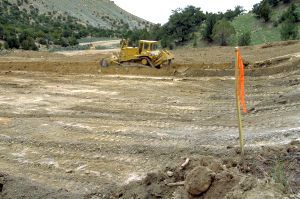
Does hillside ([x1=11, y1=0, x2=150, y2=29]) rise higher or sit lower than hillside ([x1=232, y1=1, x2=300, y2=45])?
higher

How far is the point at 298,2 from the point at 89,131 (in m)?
32.6

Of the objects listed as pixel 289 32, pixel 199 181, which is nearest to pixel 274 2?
pixel 289 32

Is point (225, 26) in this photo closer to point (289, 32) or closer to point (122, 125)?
point (289, 32)

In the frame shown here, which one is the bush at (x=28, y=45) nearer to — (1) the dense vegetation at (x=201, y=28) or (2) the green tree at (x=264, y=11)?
(1) the dense vegetation at (x=201, y=28)

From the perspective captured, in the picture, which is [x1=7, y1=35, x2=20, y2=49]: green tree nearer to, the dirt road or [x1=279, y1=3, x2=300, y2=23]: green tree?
[x1=279, y1=3, x2=300, y2=23]: green tree

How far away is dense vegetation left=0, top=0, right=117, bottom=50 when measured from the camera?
4254 cm

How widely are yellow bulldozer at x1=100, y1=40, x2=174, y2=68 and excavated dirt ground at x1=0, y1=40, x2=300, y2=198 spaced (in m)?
3.18

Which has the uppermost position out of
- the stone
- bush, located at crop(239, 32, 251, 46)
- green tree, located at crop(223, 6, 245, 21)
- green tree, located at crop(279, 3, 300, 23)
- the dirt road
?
green tree, located at crop(223, 6, 245, 21)

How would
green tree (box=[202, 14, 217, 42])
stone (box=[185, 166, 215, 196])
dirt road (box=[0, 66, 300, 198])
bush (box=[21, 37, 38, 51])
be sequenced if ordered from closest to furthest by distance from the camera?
stone (box=[185, 166, 215, 196]), dirt road (box=[0, 66, 300, 198]), green tree (box=[202, 14, 217, 42]), bush (box=[21, 37, 38, 51])

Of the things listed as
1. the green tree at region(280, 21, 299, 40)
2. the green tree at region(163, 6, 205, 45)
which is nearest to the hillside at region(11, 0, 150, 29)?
the green tree at region(163, 6, 205, 45)

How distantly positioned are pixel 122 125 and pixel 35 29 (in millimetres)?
46747

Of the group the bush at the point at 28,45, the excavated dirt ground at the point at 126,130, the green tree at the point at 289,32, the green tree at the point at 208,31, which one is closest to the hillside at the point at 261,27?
the green tree at the point at 289,32

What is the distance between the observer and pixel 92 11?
289 ft

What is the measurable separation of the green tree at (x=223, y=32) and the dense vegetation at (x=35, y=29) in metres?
17.2
